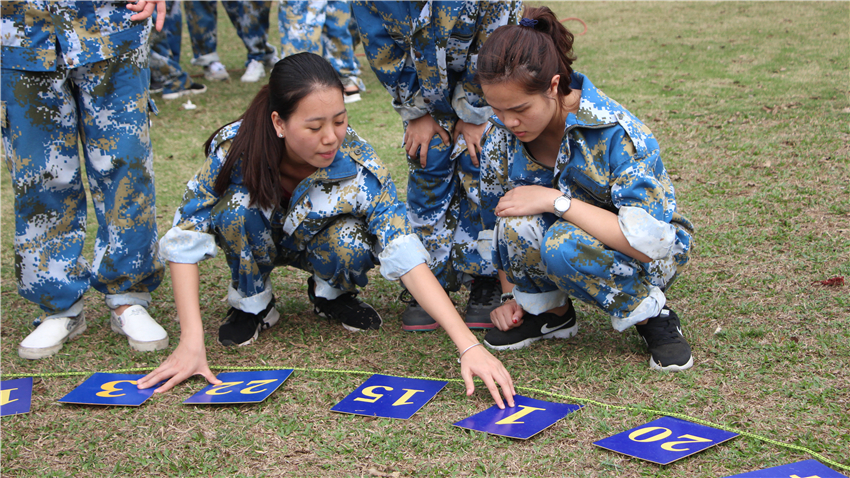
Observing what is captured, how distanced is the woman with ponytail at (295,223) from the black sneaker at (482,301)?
0.34m

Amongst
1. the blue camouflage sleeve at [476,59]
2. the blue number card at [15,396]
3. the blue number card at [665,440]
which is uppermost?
the blue camouflage sleeve at [476,59]

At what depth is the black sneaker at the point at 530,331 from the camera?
2.28 metres

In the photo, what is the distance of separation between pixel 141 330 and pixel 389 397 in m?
0.98

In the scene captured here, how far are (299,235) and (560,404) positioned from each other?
1017 mm

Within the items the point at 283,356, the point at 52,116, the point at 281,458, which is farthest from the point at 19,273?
the point at 281,458

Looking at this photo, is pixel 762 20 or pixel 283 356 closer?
pixel 283 356

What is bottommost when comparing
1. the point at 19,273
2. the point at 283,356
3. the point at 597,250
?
the point at 283,356

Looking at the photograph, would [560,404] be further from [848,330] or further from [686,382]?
[848,330]

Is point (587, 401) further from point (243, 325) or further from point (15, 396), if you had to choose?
point (15, 396)

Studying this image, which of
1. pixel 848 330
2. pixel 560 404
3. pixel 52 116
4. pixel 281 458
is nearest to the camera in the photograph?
pixel 281 458

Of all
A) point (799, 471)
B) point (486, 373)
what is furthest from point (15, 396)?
point (799, 471)

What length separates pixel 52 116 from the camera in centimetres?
229

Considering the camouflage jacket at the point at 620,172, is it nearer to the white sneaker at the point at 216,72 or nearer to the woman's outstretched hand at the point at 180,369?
the woman's outstretched hand at the point at 180,369

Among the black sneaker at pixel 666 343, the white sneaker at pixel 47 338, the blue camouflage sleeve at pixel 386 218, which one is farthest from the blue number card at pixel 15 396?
the black sneaker at pixel 666 343
